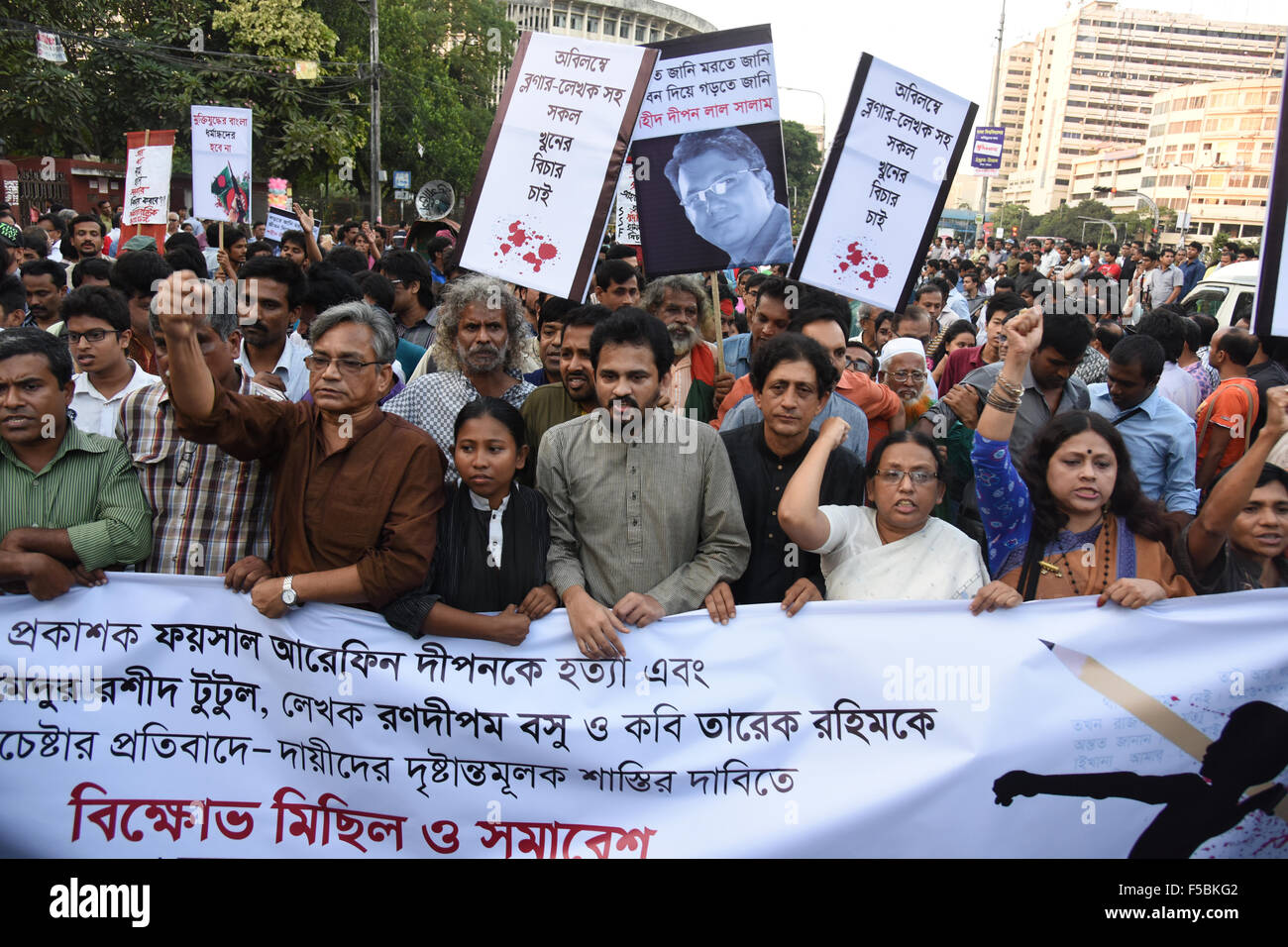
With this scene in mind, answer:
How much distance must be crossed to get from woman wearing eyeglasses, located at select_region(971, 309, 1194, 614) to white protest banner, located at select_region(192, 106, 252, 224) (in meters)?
7.85

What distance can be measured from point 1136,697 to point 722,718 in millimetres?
1217

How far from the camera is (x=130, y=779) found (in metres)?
2.99

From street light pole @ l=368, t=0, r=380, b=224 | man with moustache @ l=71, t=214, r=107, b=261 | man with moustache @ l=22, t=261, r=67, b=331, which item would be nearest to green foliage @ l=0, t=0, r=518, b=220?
street light pole @ l=368, t=0, r=380, b=224

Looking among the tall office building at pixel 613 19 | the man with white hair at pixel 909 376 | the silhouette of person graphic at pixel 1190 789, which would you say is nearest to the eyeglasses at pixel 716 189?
the man with white hair at pixel 909 376

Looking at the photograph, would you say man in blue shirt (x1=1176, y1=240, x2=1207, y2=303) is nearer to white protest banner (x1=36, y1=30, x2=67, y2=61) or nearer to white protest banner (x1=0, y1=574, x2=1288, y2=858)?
white protest banner (x1=0, y1=574, x2=1288, y2=858)

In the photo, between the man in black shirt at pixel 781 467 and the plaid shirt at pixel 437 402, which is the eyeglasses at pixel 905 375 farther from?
the plaid shirt at pixel 437 402

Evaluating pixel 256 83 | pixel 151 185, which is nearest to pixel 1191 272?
pixel 151 185

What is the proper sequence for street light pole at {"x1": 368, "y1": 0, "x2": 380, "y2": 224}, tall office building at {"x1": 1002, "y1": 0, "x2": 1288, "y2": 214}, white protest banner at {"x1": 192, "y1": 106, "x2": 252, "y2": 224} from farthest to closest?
tall office building at {"x1": 1002, "y1": 0, "x2": 1288, "y2": 214} → street light pole at {"x1": 368, "y1": 0, "x2": 380, "y2": 224} → white protest banner at {"x1": 192, "y1": 106, "x2": 252, "y2": 224}

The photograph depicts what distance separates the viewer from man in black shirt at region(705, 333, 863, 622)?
3.24m

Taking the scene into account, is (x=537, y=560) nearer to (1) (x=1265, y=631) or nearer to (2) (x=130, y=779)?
(2) (x=130, y=779)

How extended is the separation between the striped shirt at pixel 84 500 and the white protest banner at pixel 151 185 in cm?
601

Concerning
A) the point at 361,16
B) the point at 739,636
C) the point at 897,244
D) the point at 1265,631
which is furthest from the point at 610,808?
the point at 361,16

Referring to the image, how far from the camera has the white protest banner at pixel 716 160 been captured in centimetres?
446
